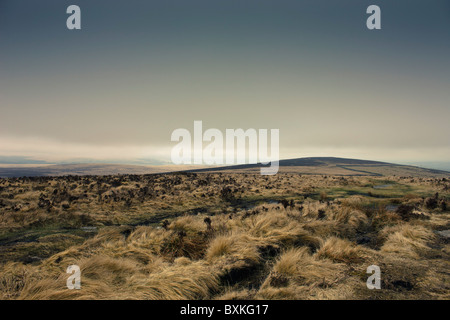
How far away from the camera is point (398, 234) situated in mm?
7723

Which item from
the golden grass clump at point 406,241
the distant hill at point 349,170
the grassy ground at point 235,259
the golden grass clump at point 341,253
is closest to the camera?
the grassy ground at point 235,259

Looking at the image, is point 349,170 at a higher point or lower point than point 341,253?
lower

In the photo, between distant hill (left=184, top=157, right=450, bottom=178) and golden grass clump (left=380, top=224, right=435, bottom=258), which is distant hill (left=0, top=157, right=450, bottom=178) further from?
golden grass clump (left=380, top=224, right=435, bottom=258)

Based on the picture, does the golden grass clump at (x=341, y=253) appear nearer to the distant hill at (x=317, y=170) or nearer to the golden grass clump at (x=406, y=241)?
the golden grass clump at (x=406, y=241)

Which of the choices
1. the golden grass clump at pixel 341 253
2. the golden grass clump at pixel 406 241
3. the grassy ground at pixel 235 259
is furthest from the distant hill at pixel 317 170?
the golden grass clump at pixel 341 253

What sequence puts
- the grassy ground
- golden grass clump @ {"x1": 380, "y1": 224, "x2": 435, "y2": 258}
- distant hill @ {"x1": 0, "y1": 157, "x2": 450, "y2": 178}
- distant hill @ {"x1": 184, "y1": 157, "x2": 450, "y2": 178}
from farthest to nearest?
distant hill @ {"x1": 0, "y1": 157, "x2": 450, "y2": 178} → distant hill @ {"x1": 184, "y1": 157, "x2": 450, "y2": 178} → golden grass clump @ {"x1": 380, "y1": 224, "x2": 435, "y2": 258} → the grassy ground

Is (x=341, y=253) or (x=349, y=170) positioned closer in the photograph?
(x=341, y=253)

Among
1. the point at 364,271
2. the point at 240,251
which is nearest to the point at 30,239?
the point at 240,251

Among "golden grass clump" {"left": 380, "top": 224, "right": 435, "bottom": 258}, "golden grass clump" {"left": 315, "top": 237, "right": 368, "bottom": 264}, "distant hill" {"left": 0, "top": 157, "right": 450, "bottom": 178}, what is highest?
"golden grass clump" {"left": 315, "top": 237, "right": 368, "bottom": 264}

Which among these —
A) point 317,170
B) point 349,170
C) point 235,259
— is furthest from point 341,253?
point 349,170

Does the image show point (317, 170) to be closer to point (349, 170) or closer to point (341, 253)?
point (349, 170)

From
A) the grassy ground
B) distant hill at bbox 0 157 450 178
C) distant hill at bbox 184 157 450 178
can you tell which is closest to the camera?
the grassy ground

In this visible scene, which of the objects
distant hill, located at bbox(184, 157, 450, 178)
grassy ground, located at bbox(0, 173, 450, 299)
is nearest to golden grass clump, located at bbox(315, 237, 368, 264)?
grassy ground, located at bbox(0, 173, 450, 299)
